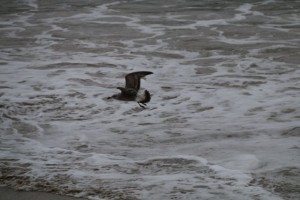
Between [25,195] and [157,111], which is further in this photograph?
[157,111]

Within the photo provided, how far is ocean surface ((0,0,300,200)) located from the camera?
3816mm

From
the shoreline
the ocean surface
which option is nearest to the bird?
the ocean surface

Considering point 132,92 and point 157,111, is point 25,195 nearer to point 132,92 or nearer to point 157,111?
point 157,111

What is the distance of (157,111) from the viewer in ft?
18.8

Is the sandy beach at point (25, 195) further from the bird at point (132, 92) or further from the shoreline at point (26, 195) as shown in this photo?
the bird at point (132, 92)

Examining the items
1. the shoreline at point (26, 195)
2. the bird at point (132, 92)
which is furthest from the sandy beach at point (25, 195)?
the bird at point (132, 92)

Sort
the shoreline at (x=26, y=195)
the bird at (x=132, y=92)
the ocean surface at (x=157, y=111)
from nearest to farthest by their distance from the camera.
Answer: the shoreline at (x=26, y=195), the ocean surface at (x=157, y=111), the bird at (x=132, y=92)

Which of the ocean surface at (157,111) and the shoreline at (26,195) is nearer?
the shoreline at (26,195)

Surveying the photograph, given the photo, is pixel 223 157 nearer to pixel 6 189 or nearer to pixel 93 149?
pixel 93 149

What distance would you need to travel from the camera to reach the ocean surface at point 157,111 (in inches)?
150

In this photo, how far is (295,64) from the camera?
7.57 meters

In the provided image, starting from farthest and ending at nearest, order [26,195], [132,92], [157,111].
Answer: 1. [132,92]
2. [157,111]
3. [26,195]

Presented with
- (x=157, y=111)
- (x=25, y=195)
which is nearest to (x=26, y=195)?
(x=25, y=195)

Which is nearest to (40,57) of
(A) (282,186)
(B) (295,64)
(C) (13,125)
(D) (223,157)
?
(C) (13,125)
